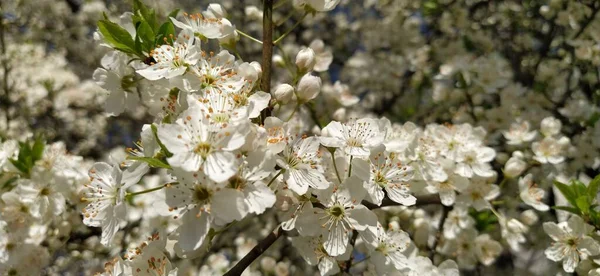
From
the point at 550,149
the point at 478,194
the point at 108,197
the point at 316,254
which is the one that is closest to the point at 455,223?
the point at 478,194

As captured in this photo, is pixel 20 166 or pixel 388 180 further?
pixel 20 166

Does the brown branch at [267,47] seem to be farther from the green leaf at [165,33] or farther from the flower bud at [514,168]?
the flower bud at [514,168]

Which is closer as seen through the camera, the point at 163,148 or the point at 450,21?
the point at 163,148

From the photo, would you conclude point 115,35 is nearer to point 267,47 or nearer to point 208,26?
point 208,26

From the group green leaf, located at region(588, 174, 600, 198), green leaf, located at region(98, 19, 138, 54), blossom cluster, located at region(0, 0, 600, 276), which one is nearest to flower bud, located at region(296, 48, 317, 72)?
blossom cluster, located at region(0, 0, 600, 276)

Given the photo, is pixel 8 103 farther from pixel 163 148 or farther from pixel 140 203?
pixel 163 148

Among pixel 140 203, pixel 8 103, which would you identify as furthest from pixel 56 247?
pixel 8 103
